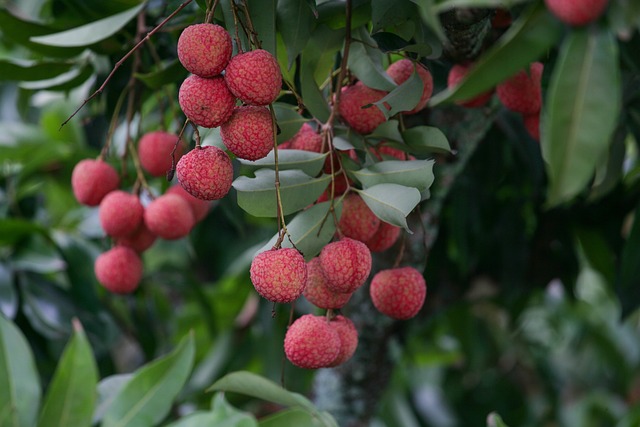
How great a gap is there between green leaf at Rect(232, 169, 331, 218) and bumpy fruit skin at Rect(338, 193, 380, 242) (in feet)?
0.10

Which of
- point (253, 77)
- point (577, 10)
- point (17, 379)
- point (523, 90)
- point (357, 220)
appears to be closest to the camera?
point (577, 10)

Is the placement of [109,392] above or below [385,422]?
above

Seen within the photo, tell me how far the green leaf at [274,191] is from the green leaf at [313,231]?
0.01m

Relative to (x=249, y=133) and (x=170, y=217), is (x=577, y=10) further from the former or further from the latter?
(x=170, y=217)

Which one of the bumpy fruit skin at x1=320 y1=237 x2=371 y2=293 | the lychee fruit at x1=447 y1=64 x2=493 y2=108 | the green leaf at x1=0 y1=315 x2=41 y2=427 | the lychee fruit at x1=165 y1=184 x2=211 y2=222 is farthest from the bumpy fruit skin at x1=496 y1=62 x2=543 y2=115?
the green leaf at x1=0 y1=315 x2=41 y2=427

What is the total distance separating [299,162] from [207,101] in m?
0.13

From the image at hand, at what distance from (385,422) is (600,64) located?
5.00 ft

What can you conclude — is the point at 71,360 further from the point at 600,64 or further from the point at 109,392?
the point at 600,64

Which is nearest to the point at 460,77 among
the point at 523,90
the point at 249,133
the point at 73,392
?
the point at 523,90

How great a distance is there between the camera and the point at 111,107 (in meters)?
1.09

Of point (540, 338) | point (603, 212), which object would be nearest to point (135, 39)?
point (603, 212)

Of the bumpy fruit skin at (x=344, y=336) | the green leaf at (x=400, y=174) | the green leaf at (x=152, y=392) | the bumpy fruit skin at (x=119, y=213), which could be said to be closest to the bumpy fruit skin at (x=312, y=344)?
the bumpy fruit skin at (x=344, y=336)

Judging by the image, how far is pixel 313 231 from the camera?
2.28ft

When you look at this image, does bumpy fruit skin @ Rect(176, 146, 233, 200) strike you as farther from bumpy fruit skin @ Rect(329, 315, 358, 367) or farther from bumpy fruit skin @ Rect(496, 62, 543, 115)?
bumpy fruit skin @ Rect(496, 62, 543, 115)
